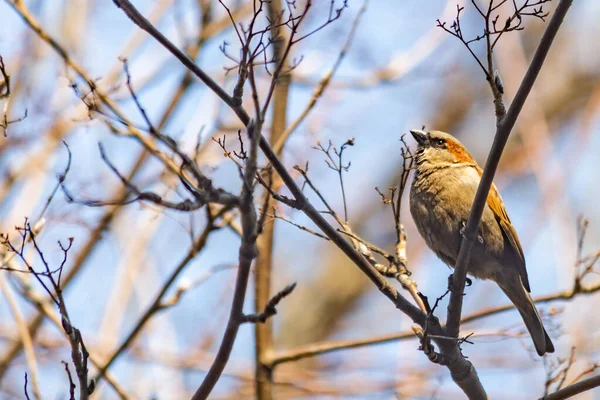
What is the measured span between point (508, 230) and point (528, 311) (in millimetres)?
537

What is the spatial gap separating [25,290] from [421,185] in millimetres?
2575

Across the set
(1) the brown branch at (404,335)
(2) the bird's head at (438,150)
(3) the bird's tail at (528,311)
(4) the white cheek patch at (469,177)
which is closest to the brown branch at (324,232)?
(1) the brown branch at (404,335)

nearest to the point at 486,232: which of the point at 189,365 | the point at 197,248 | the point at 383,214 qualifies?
the point at 197,248

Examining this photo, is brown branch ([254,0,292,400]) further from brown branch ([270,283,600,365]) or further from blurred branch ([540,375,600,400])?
blurred branch ([540,375,600,400])

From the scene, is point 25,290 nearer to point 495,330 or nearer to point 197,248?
point 197,248

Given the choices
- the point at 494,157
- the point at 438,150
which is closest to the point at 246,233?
the point at 494,157

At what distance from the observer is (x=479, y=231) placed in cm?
453

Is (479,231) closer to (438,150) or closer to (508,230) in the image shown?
(508,230)

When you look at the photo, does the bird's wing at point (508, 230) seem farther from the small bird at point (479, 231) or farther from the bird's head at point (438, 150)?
the bird's head at point (438, 150)

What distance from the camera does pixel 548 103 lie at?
38.3 ft

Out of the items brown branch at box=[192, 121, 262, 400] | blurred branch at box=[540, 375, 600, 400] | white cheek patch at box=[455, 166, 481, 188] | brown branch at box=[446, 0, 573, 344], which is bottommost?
blurred branch at box=[540, 375, 600, 400]

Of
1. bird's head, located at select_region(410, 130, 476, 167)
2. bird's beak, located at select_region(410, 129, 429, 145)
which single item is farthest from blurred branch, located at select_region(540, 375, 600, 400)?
bird's beak, located at select_region(410, 129, 429, 145)

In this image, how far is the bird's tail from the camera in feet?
14.5

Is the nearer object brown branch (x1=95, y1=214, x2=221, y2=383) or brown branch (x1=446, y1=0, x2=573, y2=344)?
brown branch (x1=446, y1=0, x2=573, y2=344)
